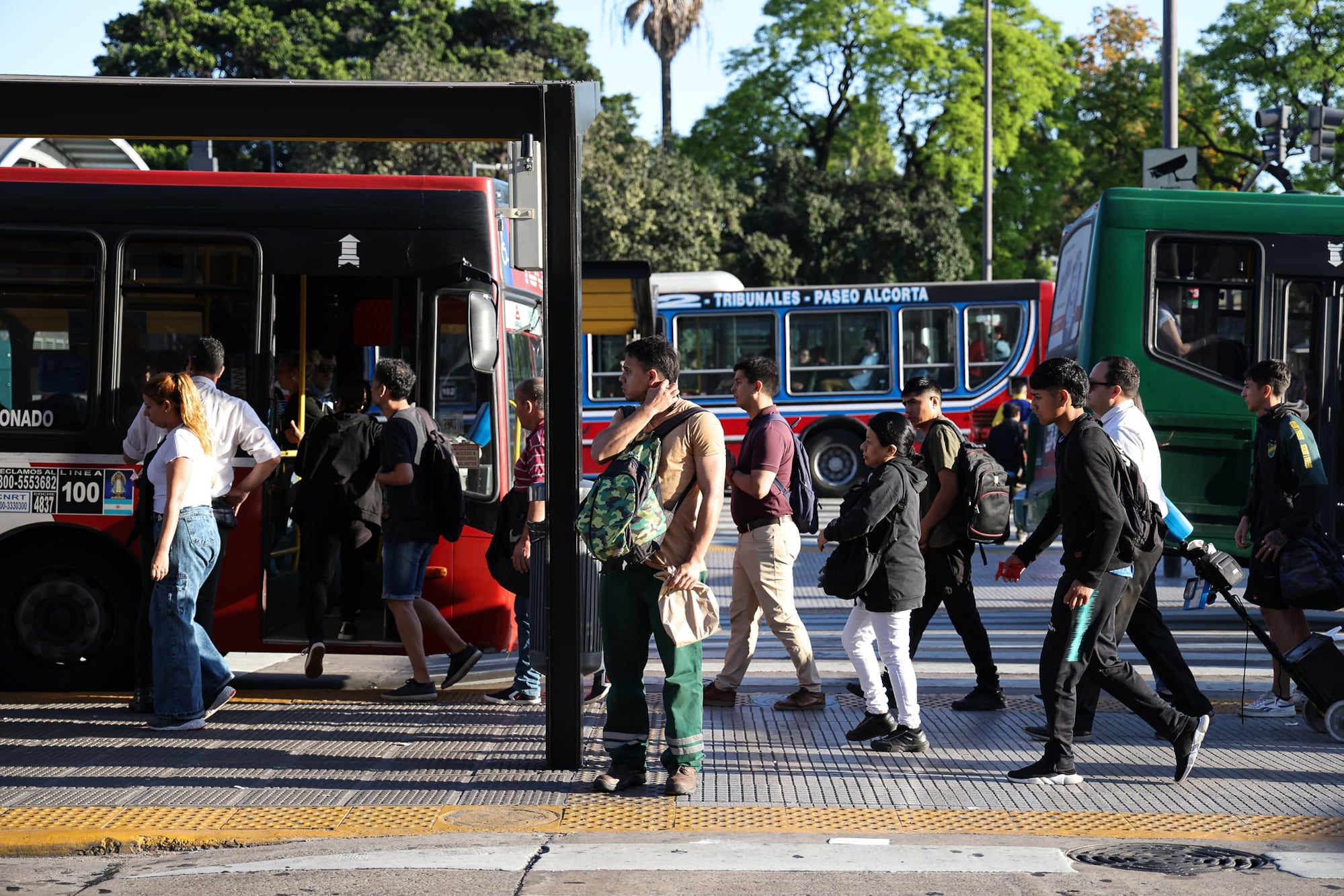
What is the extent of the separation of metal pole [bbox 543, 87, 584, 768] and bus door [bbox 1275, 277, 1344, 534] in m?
7.20

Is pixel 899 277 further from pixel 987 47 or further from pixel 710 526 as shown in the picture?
pixel 710 526

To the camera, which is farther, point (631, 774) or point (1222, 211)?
point (1222, 211)

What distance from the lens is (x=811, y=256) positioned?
40500 mm

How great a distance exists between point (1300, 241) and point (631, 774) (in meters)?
7.87

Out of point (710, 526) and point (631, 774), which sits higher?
point (710, 526)

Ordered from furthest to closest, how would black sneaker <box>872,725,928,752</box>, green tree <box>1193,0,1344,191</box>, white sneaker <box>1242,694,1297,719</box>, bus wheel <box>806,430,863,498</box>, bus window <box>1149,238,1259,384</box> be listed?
green tree <box>1193,0,1344,191</box> → bus wheel <box>806,430,863,498</box> → bus window <box>1149,238,1259,384</box> → white sneaker <box>1242,694,1297,719</box> → black sneaker <box>872,725,928,752</box>

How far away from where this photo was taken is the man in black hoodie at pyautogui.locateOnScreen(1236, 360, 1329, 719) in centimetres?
756

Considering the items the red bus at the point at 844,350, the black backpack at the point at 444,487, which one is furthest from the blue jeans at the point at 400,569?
the red bus at the point at 844,350

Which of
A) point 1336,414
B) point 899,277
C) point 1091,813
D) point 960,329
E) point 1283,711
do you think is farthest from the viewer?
point 899,277

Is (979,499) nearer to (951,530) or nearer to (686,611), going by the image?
(951,530)

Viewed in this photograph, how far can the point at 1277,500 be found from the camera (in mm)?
7648

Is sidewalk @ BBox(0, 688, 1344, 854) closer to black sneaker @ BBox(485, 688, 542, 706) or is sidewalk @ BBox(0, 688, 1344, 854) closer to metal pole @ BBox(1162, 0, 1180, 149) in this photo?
black sneaker @ BBox(485, 688, 542, 706)

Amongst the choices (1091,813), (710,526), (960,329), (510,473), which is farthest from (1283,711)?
(960,329)

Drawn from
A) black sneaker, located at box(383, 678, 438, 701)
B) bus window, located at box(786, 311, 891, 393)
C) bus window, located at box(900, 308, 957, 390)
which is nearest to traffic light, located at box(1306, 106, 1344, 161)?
bus window, located at box(900, 308, 957, 390)
